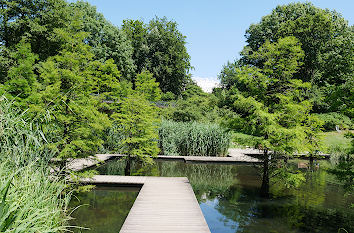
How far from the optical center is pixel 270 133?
23.6ft

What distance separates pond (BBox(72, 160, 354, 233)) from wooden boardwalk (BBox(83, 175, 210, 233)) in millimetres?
740

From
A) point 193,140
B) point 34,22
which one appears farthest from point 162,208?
point 34,22

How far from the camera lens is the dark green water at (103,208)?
A: 18.8 ft

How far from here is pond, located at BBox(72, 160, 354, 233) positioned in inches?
235

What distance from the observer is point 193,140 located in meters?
14.2

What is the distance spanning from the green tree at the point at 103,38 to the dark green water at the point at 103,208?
2250 cm

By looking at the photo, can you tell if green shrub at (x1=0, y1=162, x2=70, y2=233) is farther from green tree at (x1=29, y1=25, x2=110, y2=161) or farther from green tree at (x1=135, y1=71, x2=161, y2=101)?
green tree at (x1=135, y1=71, x2=161, y2=101)

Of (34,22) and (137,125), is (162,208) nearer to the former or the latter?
(137,125)

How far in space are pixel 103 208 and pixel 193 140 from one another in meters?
8.08

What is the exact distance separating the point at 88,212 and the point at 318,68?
3120 cm

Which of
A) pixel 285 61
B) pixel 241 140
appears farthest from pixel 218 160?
pixel 285 61

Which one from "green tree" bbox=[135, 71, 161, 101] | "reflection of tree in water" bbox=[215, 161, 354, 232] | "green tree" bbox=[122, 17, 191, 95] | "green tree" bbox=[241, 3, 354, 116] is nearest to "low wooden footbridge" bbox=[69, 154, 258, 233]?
"reflection of tree in water" bbox=[215, 161, 354, 232]

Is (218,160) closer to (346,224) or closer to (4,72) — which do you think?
(346,224)

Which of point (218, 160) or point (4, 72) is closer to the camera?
point (218, 160)
